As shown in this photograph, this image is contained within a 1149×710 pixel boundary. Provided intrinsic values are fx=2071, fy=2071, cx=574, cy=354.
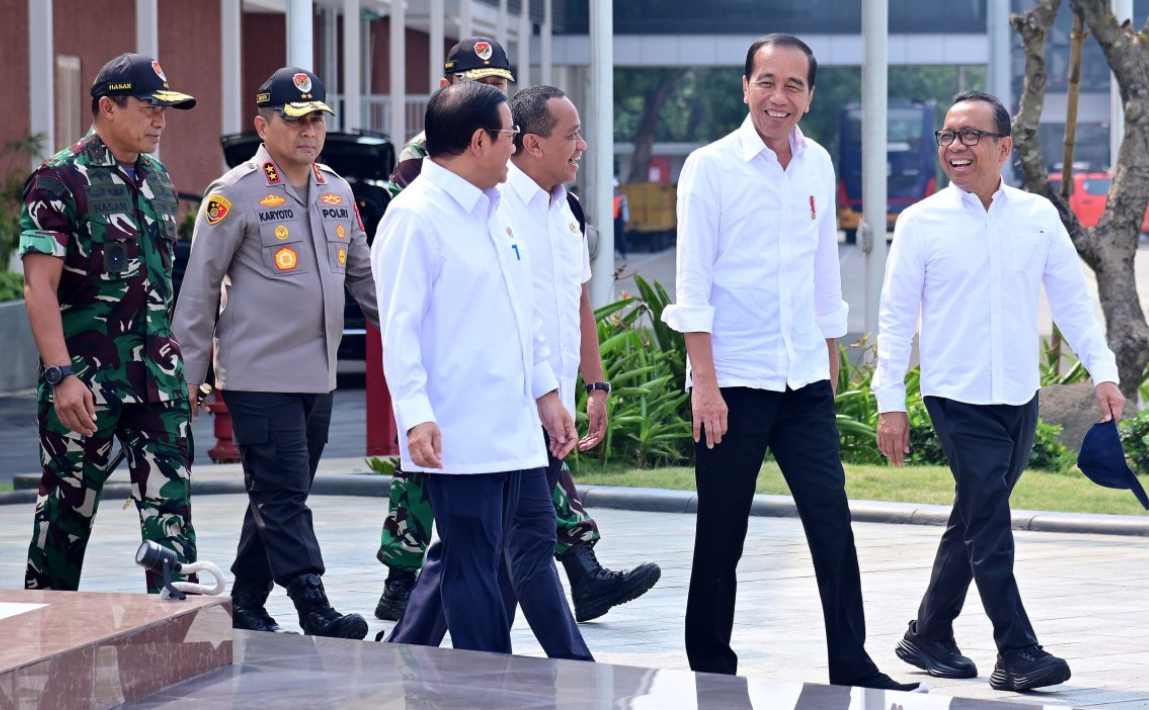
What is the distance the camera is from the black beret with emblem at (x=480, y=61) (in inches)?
287

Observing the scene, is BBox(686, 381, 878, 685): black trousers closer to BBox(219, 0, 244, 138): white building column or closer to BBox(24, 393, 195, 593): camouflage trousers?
BBox(24, 393, 195, 593): camouflage trousers

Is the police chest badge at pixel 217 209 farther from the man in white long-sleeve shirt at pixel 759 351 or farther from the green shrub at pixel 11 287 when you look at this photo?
the green shrub at pixel 11 287

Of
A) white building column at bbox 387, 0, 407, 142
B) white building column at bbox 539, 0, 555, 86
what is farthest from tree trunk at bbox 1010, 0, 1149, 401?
white building column at bbox 539, 0, 555, 86

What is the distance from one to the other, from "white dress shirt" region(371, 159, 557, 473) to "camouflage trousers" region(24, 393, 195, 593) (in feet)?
4.51

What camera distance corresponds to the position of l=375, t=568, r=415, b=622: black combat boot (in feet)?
23.8

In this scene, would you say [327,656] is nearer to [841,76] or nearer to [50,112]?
[50,112]

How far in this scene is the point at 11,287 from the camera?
17953 mm

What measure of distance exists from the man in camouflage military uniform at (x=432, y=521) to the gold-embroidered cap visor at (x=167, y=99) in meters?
1.01

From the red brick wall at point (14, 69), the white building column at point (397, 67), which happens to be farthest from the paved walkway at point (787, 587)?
the white building column at point (397, 67)

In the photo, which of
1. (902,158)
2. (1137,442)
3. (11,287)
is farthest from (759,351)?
(902,158)

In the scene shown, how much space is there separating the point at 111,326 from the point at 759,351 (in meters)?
1.97

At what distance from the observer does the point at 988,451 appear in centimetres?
625

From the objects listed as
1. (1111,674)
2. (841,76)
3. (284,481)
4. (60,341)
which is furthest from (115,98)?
(841,76)

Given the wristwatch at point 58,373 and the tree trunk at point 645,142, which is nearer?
the wristwatch at point 58,373
